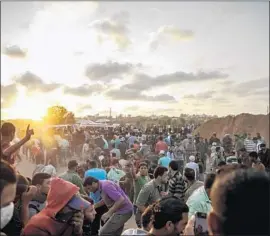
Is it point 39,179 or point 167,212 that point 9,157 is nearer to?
point 39,179

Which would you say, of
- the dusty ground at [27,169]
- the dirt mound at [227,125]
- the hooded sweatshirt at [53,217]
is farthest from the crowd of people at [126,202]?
the dirt mound at [227,125]

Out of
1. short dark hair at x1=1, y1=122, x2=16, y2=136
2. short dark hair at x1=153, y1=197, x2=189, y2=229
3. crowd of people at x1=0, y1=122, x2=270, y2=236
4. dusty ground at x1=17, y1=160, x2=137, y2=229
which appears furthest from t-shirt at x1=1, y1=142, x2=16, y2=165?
dusty ground at x1=17, y1=160, x2=137, y2=229

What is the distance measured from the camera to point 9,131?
4.16 m

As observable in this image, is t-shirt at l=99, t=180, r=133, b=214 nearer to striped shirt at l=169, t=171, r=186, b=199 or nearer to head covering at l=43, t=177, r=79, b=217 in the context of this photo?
striped shirt at l=169, t=171, r=186, b=199

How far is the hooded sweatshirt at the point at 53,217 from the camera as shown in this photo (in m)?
2.39

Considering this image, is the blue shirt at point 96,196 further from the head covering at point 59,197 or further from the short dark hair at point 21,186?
the head covering at point 59,197

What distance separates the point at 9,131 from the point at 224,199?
11.0 feet

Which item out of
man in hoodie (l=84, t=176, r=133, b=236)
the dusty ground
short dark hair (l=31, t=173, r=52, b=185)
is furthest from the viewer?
the dusty ground

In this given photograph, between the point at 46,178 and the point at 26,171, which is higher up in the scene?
the point at 46,178

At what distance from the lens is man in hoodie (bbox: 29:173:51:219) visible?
363 cm

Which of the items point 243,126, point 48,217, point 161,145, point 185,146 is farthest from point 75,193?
point 243,126

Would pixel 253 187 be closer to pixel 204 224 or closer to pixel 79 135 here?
pixel 204 224

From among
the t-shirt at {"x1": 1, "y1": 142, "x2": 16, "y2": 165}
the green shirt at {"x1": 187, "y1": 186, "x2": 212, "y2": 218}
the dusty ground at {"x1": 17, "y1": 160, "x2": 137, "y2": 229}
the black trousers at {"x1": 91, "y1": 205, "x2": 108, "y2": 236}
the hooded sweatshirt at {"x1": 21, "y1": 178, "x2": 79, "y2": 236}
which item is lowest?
the dusty ground at {"x1": 17, "y1": 160, "x2": 137, "y2": 229}

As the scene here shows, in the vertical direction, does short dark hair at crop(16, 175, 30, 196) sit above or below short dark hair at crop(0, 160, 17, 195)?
below
